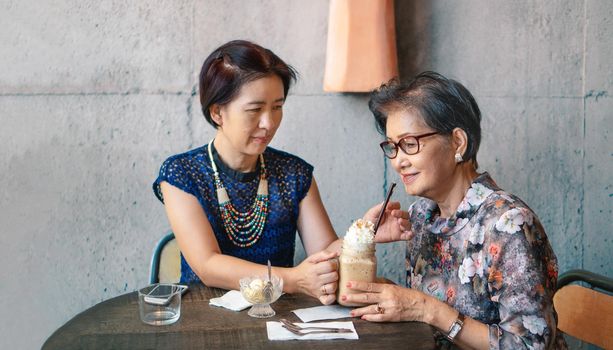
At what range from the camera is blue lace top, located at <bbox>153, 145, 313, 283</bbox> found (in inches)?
101

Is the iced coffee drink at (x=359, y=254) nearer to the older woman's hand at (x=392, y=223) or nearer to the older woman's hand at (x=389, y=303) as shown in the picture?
the older woman's hand at (x=389, y=303)

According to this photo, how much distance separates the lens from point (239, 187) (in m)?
2.62

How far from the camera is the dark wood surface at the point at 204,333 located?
6.07 feet

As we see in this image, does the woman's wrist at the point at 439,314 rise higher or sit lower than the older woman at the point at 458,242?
lower

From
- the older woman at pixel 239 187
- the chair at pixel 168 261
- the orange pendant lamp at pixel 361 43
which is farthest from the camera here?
the orange pendant lamp at pixel 361 43

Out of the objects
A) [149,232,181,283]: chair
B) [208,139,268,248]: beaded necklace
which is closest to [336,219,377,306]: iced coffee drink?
[208,139,268,248]: beaded necklace

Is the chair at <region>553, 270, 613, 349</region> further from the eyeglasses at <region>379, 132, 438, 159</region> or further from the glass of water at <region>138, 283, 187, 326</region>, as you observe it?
the glass of water at <region>138, 283, 187, 326</region>

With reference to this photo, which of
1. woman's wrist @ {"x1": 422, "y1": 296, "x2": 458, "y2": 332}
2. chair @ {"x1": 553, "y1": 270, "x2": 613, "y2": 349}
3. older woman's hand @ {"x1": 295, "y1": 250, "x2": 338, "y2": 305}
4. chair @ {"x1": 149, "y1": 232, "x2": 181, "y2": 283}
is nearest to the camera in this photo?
woman's wrist @ {"x1": 422, "y1": 296, "x2": 458, "y2": 332}

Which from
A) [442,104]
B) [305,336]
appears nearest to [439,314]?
[305,336]

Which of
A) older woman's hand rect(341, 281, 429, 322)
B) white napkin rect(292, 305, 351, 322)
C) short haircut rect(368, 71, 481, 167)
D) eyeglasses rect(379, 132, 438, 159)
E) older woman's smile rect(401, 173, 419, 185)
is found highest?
short haircut rect(368, 71, 481, 167)

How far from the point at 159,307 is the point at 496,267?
0.96m

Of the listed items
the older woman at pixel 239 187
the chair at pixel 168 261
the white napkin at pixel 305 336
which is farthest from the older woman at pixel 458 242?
the chair at pixel 168 261

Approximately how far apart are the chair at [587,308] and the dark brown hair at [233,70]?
1277mm

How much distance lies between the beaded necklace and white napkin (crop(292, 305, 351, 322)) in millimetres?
540
